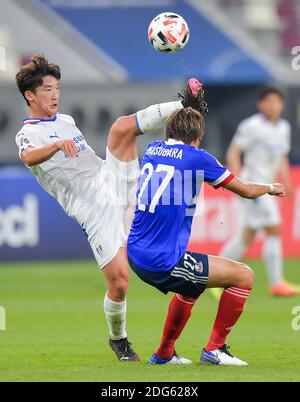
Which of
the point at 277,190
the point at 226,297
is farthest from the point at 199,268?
the point at 277,190

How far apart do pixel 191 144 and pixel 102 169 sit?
50.2 inches

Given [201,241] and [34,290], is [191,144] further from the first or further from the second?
[201,241]

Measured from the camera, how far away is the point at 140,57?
84.5ft

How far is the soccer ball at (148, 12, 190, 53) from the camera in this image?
8.62 metres

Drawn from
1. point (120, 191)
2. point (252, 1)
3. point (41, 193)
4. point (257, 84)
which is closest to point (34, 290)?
point (41, 193)

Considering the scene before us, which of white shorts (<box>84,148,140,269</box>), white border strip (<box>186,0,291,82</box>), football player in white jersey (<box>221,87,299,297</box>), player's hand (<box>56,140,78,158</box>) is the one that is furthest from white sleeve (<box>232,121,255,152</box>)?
white border strip (<box>186,0,291,82</box>)

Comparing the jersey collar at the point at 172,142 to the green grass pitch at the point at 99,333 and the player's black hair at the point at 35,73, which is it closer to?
the player's black hair at the point at 35,73

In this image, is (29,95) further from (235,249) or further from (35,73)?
(235,249)

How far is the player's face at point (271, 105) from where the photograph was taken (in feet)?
46.4

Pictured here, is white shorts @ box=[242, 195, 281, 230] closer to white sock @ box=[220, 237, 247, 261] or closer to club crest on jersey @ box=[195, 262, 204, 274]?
white sock @ box=[220, 237, 247, 261]

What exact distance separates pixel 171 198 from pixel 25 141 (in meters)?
1.32

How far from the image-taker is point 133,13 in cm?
2614

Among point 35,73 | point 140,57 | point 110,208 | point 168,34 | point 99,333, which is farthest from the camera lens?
point 140,57

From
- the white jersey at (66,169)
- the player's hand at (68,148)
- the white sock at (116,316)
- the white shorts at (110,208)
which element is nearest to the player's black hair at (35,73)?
the white jersey at (66,169)
